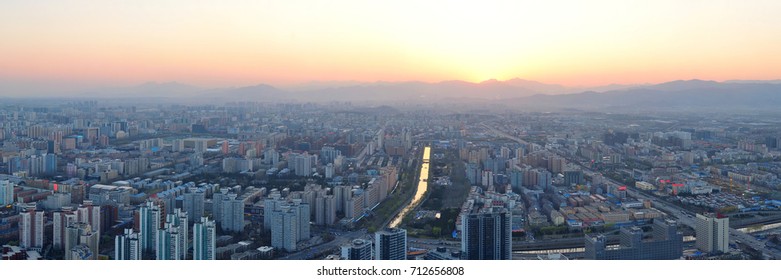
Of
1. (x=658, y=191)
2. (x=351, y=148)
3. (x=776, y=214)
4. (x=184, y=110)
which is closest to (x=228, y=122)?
(x=184, y=110)

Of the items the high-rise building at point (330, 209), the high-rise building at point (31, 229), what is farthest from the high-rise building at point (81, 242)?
the high-rise building at point (330, 209)

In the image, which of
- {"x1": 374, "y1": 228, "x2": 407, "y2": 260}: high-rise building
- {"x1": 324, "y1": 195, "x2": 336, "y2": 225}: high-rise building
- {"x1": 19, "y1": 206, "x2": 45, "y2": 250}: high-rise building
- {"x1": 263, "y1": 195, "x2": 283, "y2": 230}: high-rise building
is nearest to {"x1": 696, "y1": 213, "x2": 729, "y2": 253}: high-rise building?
{"x1": 374, "y1": 228, "x2": 407, "y2": 260}: high-rise building

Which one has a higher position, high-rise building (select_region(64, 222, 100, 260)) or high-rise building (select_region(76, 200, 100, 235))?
high-rise building (select_region(76, 200, 100, 235))

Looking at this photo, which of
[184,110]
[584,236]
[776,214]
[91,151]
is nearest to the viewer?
[584,236]

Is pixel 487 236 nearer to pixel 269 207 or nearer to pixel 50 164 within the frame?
pixel 269 207

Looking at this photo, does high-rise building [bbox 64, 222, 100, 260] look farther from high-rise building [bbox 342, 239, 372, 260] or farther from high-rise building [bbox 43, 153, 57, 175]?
high-rise building [bbox 43, 153, 57, 175]
